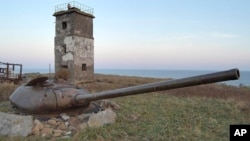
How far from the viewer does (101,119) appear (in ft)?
21.9

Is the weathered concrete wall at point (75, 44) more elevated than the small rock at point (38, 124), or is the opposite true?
the weathered concrete wall at point (75, 44)

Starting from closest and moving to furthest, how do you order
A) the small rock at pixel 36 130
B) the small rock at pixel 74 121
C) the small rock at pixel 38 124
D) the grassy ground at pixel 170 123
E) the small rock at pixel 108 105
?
1. the grassy ground at pixel 170 123
2. the small rock at pixel 36 130
3. the small rock at pixel 38 124
4. the small rock at pixel 74 121
5. the small rock at pixel 108 105

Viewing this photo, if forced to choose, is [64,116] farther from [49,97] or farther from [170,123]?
[170,123]

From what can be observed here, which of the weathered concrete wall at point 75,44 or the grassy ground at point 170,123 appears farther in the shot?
the weathered concrete wall at point 75,44

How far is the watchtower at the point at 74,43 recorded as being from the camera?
20.4m

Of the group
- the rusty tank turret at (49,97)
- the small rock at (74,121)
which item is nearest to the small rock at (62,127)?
the small rock at (74,121)

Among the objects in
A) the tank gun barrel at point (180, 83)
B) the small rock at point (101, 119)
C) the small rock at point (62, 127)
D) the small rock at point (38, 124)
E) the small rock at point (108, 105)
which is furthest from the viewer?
the small rock at point (108, 105)

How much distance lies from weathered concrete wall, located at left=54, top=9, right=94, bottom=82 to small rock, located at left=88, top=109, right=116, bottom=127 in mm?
13671

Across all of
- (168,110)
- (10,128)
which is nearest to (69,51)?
(168,110)

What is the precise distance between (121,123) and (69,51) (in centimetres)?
1470

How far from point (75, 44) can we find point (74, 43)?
0.11 m

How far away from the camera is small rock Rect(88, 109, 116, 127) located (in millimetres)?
6455

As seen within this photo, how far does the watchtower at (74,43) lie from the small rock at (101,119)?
→ 1339 centimetres

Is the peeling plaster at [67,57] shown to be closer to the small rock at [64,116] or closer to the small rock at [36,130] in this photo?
the small rock at [64,116]
